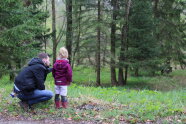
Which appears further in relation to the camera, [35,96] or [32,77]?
[35,96]

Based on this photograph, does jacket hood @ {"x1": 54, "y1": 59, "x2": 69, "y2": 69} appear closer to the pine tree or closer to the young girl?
the young girl

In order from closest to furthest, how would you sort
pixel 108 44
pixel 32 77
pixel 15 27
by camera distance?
pixel 32 77
pixel 15 27
pixel 108 44

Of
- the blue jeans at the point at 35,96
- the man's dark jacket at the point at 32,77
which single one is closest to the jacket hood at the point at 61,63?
the man's dark jacket at the point at 32,77

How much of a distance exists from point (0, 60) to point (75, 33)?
8.82 metres

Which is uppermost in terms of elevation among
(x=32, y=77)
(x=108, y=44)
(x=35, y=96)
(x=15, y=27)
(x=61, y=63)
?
(x=15, y=27)

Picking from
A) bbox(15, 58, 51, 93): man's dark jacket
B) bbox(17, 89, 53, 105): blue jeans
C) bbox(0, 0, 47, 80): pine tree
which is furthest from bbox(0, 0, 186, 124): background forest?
bbox(15, 58, 51, 93): man's dark jacket

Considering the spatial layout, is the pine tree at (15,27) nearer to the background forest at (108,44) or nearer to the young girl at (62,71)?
the background forest at (108,44)

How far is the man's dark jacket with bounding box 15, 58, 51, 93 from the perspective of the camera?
612 cm

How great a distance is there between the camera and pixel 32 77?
6.16 m

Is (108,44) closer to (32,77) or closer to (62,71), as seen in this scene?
(62,71)

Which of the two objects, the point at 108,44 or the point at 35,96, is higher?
the point at 108,44

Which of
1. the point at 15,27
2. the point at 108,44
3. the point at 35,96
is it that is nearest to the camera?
the point at 35,96

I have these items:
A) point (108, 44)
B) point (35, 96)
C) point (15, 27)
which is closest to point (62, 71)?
point (35, 96)

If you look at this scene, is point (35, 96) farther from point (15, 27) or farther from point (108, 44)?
point (108, 44)
